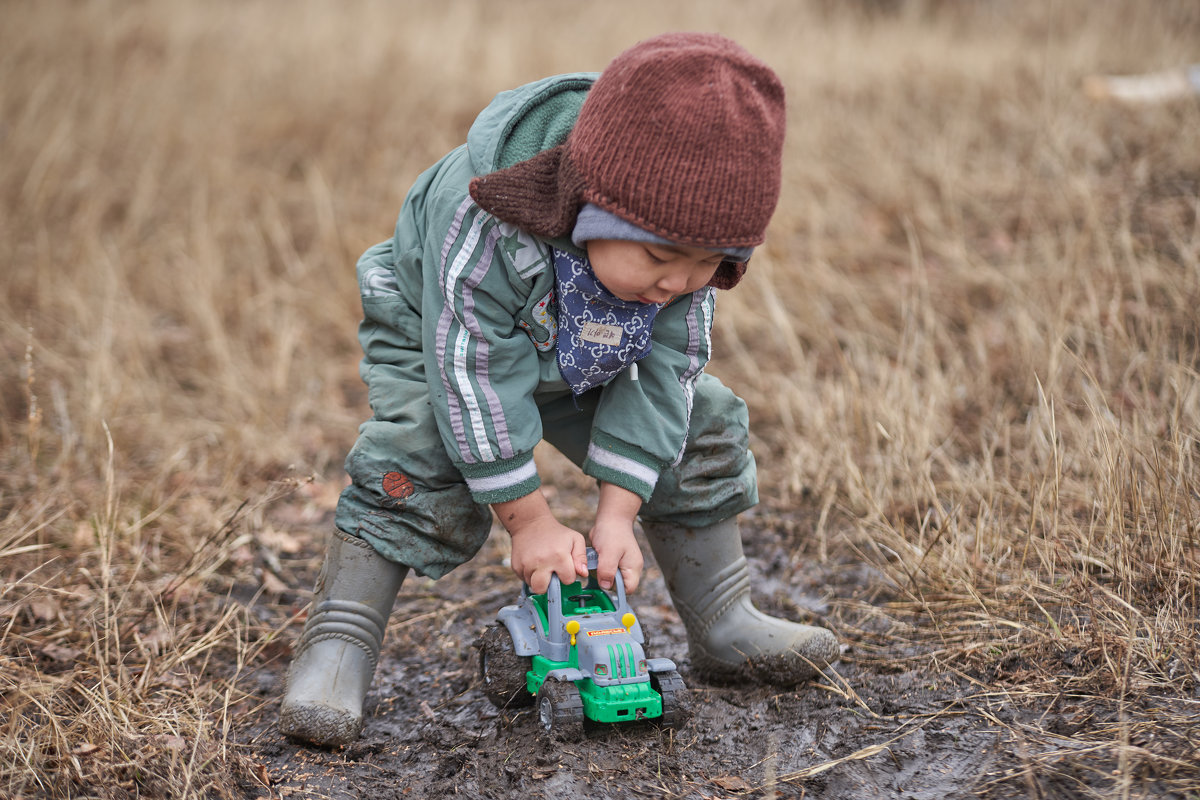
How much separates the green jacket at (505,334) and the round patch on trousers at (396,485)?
17cm

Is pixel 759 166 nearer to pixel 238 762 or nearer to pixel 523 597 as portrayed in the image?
pixel 523 597

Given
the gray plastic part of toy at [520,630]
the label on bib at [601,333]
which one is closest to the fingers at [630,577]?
the gray plastic part of toy at [520,630]

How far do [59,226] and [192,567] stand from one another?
3.75 m

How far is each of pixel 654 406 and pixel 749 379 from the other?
2253 mm

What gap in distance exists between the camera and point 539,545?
2.20m

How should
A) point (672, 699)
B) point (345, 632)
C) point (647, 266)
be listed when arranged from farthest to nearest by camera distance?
point (345, 632), point (672, 699), point (647, 266)

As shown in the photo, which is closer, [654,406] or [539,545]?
[539,545]

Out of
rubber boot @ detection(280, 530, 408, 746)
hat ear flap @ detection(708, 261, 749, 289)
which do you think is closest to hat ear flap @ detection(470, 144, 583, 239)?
hat ear flap @ detection(708, 261, 749, 289)

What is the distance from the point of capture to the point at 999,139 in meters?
6.37

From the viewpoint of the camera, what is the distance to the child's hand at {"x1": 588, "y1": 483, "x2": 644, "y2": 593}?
2227 millimetres

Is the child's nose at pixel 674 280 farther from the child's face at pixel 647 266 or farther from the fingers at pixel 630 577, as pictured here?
the fingers at pixel 630 577

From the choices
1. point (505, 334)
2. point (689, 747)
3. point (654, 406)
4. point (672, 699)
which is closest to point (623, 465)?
point (654, 406)

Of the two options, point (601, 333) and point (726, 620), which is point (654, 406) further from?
point (726, 620)

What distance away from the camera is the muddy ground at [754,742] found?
2006 millimetres
